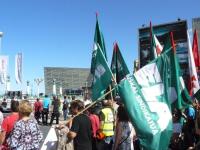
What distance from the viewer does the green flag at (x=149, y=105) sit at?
6.92 metres

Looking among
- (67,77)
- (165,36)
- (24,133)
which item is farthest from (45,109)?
(67,77)

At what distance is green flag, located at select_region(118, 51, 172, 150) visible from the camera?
6918 millimetres

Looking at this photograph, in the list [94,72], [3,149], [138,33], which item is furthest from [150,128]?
[138,33]

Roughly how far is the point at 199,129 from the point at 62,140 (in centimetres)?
253

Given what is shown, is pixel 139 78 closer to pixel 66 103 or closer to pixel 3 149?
pixel 3 149

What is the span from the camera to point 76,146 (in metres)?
7.24

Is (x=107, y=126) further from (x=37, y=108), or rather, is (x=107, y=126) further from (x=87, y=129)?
(x=37, y=108)

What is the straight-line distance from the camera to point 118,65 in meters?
11.7

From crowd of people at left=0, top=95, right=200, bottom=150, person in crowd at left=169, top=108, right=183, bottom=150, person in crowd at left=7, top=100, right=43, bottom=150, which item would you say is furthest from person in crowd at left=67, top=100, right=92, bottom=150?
person in crowd at left=169, top=108, right=183, bottom=150

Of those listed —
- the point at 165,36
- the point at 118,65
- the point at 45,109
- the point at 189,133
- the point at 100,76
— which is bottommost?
the point at 189,133

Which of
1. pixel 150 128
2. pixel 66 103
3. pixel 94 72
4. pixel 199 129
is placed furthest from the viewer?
pixel 66 103

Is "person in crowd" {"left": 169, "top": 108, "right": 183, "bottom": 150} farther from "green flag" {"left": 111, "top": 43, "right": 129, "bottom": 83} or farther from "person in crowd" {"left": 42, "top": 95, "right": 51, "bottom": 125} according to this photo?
"person in crowd" {"left": 42, "top": 95, "right": 51, "bottom": 125}

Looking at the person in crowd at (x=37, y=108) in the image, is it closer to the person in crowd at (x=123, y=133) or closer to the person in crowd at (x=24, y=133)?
the person in crowd at (x=123, y=133)

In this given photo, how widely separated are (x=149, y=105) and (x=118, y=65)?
15.3 ft
